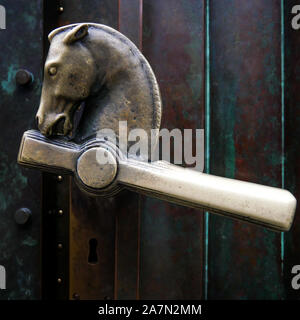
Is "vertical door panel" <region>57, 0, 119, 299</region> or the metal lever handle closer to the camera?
the metal lever handle

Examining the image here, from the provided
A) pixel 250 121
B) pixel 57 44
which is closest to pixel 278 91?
pixel 250 121

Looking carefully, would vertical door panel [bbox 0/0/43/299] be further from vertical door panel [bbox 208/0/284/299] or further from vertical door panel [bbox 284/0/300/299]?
vertical door panel [bbox 284/0/300/299]

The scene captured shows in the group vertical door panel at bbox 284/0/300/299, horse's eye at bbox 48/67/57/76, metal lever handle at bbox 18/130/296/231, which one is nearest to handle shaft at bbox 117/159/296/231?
metal lever handle at bbox 18/130/296/231

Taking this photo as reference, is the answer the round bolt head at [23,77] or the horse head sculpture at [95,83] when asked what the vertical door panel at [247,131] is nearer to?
the horse head sculpture at [95,83]

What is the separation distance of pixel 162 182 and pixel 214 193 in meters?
0.08

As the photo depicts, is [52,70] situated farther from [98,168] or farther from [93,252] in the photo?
[93,252]

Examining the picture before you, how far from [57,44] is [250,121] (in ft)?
1.49

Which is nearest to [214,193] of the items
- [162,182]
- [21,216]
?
[162,182]

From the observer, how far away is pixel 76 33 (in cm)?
36

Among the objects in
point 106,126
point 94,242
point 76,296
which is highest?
point 106,126

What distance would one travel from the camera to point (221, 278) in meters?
0.60

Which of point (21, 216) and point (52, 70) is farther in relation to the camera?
point (21, 216)

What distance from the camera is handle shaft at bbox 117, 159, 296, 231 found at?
0.32 meters

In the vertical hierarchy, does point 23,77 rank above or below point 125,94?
above
